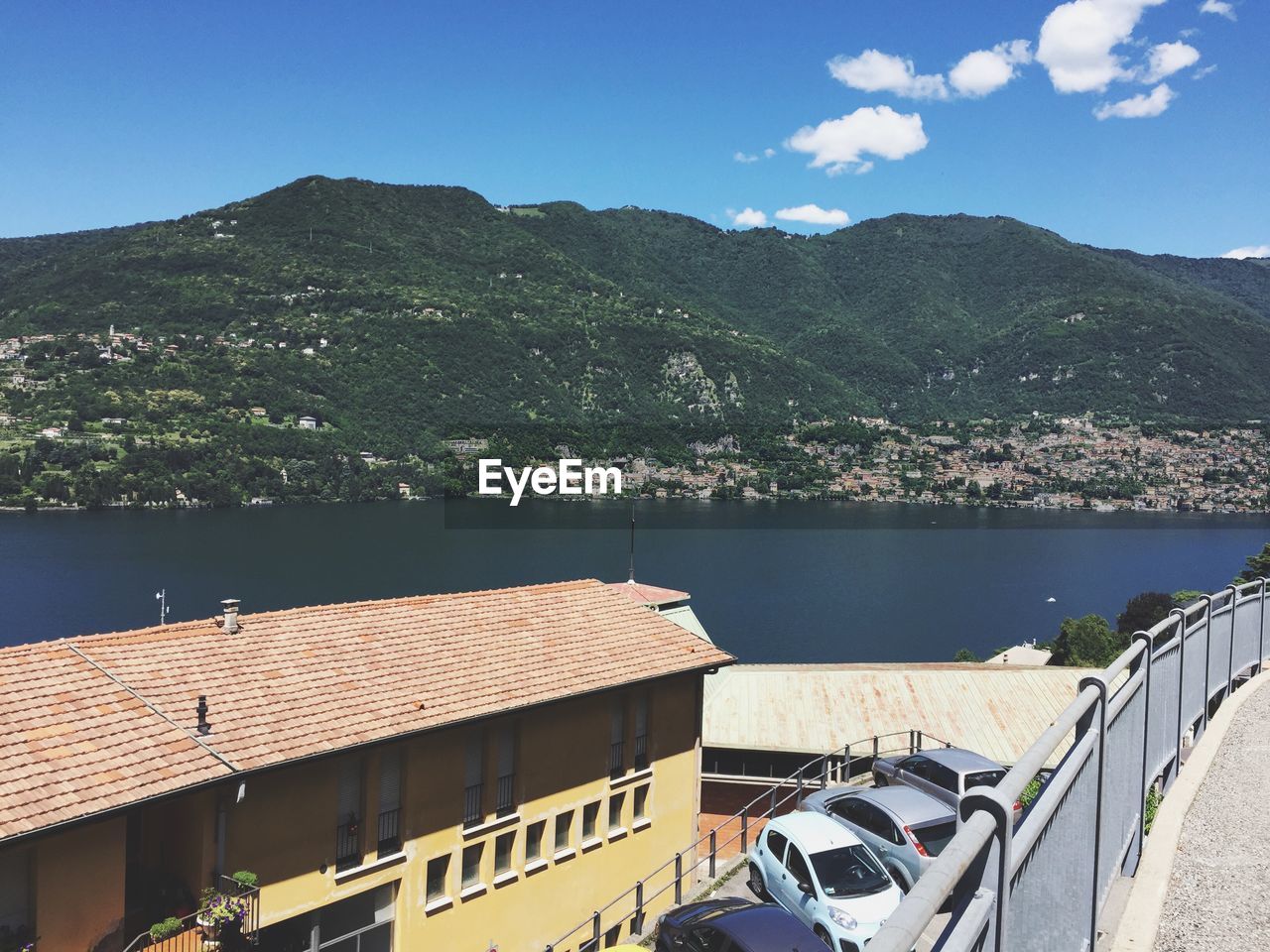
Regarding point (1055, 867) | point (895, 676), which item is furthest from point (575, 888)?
point (895, 676)

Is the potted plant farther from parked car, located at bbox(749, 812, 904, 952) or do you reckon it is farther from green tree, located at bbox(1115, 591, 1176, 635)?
green tree, located at bbox(1115, 591, 1176, 635)

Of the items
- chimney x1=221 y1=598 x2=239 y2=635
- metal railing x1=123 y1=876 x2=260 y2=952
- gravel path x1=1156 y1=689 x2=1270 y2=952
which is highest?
gravel path x1=1156 y1=689 x2=1270 y2=952

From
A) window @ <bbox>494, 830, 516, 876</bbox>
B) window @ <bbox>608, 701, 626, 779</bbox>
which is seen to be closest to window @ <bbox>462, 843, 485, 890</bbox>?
window @ <bbox>494, 830, 516, 876</bbox>

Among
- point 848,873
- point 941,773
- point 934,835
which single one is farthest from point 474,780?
point 941,773

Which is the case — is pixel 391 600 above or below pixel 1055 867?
below

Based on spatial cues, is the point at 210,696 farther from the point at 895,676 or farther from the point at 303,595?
the point at 303,595

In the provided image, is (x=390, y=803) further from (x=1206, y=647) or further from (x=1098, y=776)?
(x=1098, y=776)

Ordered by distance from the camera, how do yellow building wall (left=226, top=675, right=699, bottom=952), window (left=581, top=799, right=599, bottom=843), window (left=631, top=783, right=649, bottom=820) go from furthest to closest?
window (left=631, top=783, right=649, bottom=820)
window (left=581, top=799, right=599, bottom=843)
yellow building wall (left=226, top=675, right=699, bottom=952)
